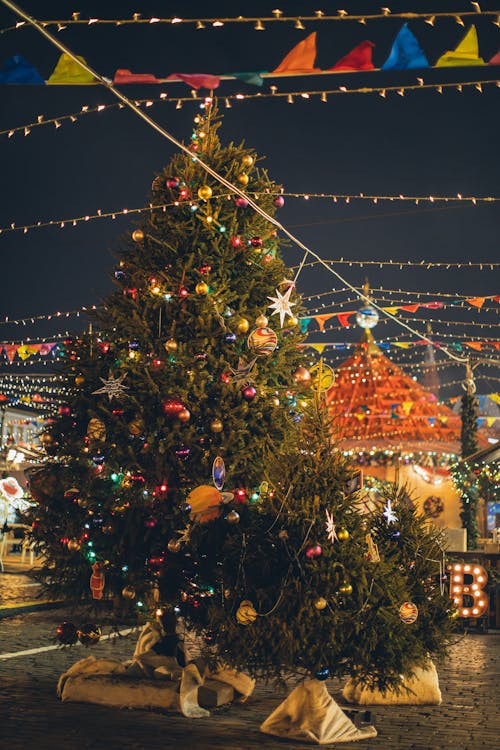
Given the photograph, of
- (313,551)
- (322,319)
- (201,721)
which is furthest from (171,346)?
(322,319)

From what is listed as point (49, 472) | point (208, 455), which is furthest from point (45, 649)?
point (208, 455)

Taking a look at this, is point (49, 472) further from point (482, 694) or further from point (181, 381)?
point (482, 694)

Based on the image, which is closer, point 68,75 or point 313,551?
point 68,75

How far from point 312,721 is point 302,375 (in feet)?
11.6

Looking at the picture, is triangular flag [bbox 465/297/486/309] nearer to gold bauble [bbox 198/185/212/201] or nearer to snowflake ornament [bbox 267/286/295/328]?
snowflake ornament [bbox 267/286/295/328]

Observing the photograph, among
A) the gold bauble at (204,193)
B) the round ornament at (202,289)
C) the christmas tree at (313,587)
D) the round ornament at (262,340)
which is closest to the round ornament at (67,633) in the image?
the christmas tree at (313,587)

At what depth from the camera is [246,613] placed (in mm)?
7375

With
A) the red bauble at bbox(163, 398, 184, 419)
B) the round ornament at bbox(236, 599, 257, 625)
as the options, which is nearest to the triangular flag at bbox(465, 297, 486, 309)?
the red bauble at bbox(163, 398, 184, 419)

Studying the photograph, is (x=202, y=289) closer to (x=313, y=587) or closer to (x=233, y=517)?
(x=233, y=517)

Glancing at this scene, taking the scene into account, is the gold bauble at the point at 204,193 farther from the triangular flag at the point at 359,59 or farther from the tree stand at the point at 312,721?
the tree stand at the point at 312,721

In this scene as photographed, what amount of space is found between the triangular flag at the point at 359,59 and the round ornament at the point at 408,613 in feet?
14.8

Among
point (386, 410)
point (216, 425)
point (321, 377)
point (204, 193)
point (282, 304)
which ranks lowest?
point (216, 425)

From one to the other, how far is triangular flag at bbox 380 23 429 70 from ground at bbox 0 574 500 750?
16.4ft

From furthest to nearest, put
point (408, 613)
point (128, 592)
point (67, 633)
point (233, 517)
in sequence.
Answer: point (67, 633) → point (128, 592) → point (233, 517) → point (408, 613)
